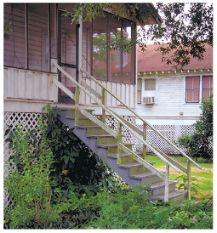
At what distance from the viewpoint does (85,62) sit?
11219 mm

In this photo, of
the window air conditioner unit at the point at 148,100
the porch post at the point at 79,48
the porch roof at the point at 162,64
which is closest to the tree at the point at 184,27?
the porch post at the point at 79,48

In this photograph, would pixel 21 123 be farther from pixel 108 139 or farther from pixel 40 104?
pixel 108 139

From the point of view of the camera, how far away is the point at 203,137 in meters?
17.9

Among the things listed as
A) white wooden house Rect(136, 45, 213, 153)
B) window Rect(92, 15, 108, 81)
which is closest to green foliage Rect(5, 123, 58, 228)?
window Rect(92, 15, 108, 81)

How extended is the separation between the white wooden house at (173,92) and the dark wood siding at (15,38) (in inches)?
489

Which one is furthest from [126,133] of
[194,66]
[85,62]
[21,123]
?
[194,66]

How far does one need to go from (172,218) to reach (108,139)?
373 centimetres

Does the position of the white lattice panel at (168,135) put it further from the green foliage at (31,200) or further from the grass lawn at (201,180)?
the green foliage at (31,200)

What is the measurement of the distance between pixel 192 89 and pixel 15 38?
1395 cm

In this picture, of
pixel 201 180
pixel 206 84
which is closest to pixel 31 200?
pixel 201 180

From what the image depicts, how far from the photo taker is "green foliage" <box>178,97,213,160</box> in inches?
692

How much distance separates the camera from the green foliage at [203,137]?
17578mm

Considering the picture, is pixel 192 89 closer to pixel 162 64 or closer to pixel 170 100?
pixel 170 100

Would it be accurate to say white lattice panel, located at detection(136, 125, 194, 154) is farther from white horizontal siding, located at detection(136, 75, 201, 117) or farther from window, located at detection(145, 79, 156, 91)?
window, located at detection(145, 79, 156, 91)
